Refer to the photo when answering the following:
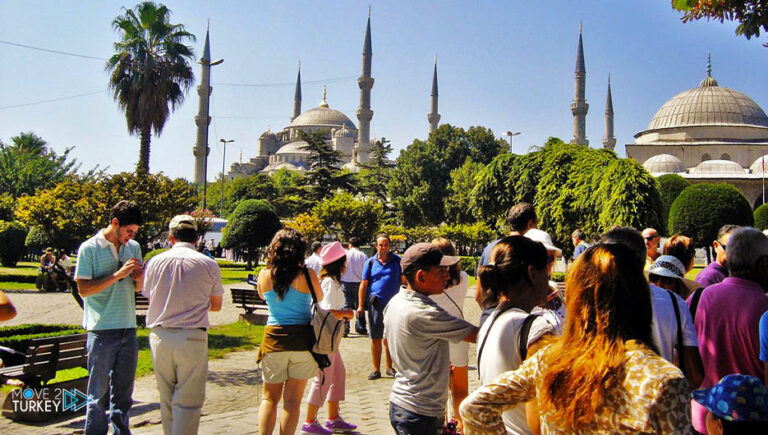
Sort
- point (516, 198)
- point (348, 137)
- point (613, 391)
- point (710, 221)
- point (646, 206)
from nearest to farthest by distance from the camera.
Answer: point (613, 391) < point (646, 206) < point (516, 198) < point (710, 221) < point (348, 137)

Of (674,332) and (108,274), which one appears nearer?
(674,332)

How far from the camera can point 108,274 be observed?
4.05m

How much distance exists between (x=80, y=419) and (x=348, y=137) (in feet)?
322

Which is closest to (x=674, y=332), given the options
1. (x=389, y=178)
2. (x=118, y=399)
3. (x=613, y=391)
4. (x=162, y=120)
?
(x=613, y=391)

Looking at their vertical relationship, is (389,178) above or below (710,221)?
above

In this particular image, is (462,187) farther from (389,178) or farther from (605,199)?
(605,199)

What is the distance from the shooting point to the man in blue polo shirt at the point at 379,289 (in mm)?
6520

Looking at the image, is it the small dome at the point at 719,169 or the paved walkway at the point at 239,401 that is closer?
the paved walkway at the point at 239,401

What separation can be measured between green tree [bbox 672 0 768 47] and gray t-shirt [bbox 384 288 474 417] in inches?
128

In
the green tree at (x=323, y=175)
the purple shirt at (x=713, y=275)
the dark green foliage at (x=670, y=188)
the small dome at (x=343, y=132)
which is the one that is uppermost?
the small dome at (x=343, y=132)

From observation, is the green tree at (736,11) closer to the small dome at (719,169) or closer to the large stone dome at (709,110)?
the small dome at (719,169)

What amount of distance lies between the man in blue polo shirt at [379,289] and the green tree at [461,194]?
34580 millimetres

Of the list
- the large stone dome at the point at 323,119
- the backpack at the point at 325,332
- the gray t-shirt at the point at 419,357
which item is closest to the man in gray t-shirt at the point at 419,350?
the gray t-shirt at the point at 419,357

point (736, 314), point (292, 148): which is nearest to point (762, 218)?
point (736, 314)
